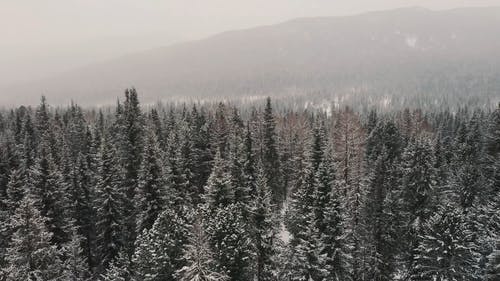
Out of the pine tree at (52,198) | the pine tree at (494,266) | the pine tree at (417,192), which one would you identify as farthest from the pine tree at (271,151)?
the pine tree at (494,266)

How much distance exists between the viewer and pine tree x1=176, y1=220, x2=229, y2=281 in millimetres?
21594

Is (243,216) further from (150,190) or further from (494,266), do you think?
(494,266)

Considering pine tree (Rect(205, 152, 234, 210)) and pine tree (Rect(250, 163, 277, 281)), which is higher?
pine tree (Rect(205, 152, 234, 210))

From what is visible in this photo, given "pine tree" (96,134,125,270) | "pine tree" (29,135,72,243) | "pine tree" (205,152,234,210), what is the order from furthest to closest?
"pine tree" (96,134,125,270) < "pine tree" (29,135,72,243) < "pine tree" (205,152,234,210)

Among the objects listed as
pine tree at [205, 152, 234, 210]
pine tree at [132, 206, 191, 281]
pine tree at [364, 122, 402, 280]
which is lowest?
pine tree at [364, 122, 402, 280]

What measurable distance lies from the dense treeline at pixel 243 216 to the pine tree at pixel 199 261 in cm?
9

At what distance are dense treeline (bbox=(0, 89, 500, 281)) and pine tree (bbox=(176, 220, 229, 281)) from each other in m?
0.09

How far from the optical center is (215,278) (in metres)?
21.5

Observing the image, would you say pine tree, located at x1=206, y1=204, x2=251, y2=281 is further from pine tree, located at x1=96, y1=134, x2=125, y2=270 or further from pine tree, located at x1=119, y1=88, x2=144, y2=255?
pine tree, located at x1=96, y1=134, x2=125, y2=270

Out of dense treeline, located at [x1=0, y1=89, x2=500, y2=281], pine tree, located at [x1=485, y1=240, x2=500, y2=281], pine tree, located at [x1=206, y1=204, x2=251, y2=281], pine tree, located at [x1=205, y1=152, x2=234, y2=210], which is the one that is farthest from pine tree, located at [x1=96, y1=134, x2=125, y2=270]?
pine tree, located at [x1=485, y1=240, x2=500, y2=281]

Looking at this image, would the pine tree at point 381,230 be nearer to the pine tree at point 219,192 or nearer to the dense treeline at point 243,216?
the dense treeline at point 243,216

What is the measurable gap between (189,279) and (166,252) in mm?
3742

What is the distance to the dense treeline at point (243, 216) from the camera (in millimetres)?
25875

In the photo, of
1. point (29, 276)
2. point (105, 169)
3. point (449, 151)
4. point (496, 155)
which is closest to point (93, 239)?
point (105, 169)
